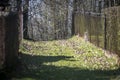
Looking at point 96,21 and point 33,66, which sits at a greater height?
point 96,21

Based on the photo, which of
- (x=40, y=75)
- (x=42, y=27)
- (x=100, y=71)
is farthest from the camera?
A: (x=42, y=27)

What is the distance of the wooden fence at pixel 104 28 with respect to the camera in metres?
17.8

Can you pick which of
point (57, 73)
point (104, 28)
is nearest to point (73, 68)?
point (57, 73)

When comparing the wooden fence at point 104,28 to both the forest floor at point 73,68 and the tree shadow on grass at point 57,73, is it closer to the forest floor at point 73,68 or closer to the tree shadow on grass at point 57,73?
the forest floor at point 73,68

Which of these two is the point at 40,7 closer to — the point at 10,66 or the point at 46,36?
the point at 46,36

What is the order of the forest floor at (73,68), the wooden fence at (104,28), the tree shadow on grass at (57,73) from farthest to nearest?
1. the wooden fence at (104,28)
2. the forest floor at (73,68)
3. the tree shadow on grass at (57,73)

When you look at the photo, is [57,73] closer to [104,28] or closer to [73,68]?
[73,68]

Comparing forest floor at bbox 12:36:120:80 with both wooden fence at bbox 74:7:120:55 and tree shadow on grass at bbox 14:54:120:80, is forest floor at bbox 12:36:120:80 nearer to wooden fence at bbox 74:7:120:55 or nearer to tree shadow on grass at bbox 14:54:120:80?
tree shadow on grass at bbox 14:54:120:80

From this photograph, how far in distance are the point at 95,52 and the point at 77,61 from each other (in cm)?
327

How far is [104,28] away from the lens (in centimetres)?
2136

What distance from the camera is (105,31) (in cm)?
2111

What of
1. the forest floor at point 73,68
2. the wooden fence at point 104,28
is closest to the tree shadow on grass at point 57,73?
the forest floor at point 73,68

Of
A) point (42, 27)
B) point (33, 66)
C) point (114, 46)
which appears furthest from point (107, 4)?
point (33, 66)

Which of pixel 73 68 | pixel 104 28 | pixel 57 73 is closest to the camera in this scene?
pixel 57 73
